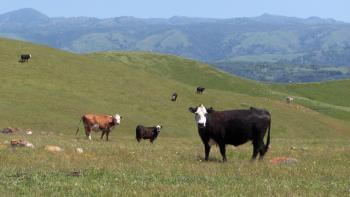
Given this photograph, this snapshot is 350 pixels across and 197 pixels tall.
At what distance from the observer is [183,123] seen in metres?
63.4

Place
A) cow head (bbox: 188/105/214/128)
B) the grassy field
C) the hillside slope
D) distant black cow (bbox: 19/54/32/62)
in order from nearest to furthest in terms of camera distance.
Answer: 1. the grassy field
2. cow head (bbox: 188/105/214/128)
3. the hillside slope
4. distant black cow (bbox: 19/54/32/62)

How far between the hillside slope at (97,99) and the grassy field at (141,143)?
0.50ft

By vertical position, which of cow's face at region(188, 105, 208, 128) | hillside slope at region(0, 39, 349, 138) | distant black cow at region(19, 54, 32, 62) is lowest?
hillside slope at region(0, 39, 349, 138)

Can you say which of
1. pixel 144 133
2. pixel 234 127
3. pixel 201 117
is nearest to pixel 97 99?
pixel 144 133

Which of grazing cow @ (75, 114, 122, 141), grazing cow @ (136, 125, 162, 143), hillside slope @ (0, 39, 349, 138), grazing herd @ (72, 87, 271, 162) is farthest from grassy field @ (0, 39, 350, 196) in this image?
grazing cow @ (136, 125, 162, 143)

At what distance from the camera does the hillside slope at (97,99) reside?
56659 millimetres

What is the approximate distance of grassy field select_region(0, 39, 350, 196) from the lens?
621 inches

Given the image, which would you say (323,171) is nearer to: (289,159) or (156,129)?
(289,159)

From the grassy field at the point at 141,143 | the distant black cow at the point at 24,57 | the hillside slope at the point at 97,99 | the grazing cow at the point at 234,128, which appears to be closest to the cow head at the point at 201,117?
the grazing cow at the point at 234,128

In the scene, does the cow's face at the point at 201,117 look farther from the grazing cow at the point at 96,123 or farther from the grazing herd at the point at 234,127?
the grazing cow at the point at 96,123

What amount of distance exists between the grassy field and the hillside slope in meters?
0.15

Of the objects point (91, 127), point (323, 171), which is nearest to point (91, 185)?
point (323, 171)

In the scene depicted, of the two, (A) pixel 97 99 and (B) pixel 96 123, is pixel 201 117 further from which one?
(A) pixel 97 99

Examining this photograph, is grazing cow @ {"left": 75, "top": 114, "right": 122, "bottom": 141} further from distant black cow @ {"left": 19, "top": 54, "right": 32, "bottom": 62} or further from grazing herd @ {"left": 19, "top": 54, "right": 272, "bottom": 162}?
distant black cow @ {"left": 19, "top": 54, "right": 32, "bottom": 62}
